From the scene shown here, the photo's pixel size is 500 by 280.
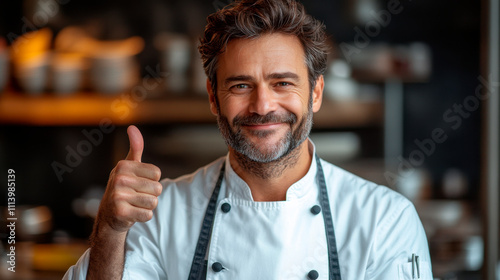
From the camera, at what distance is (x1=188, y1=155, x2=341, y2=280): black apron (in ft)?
5.37

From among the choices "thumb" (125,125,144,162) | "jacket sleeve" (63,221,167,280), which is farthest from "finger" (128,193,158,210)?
"jacket sleeve" (63,221,167,280)

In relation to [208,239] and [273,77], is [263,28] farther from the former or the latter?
[208,239]

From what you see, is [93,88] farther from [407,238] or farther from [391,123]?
[407,238]

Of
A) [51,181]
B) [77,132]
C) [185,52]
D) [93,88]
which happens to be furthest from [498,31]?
[51,181]

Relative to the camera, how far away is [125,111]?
11.2 feet

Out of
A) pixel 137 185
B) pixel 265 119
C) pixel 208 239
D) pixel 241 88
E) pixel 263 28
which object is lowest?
pixel 208 239

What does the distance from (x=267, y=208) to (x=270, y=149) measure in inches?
7.4

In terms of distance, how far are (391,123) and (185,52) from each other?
137cm

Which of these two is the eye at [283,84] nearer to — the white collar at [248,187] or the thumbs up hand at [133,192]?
the white collar at [248,187]

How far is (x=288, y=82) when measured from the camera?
167 centimetres

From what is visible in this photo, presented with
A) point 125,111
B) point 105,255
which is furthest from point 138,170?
point 125,111

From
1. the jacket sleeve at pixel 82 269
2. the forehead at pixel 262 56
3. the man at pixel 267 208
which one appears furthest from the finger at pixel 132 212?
the forehead at pixel 262 56

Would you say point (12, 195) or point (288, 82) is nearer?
point (288, 82)

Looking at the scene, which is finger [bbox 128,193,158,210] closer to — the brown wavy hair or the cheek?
the cheek
